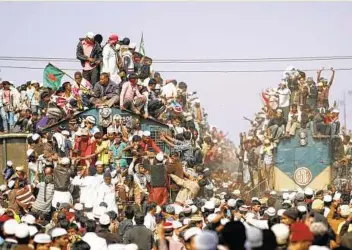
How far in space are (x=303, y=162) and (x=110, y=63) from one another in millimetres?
6816

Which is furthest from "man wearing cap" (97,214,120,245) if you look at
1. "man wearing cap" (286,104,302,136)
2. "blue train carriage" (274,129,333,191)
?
"blue train carriage" (274,129,333,191)

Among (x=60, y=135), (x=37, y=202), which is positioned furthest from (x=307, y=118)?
(x=37, y=202)

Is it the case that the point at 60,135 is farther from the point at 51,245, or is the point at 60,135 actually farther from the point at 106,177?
the point at 51,245

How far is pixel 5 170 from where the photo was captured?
2106 centimetres

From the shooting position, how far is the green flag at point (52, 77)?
26.2 metres

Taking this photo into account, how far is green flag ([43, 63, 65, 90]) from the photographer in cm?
2623

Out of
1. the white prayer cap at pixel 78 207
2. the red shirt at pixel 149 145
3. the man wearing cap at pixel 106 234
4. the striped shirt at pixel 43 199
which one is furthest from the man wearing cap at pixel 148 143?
the man wearing cap at pixel 106 234

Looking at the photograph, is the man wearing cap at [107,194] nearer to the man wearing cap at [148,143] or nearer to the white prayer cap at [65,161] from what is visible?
the white prayer cap at [65,161]

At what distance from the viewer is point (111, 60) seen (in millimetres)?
22812

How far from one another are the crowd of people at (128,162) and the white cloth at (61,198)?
20 millimetres

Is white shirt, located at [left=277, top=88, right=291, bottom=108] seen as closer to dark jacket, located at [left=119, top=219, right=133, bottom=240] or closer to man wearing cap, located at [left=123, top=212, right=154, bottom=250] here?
dark jacket, located at [left=119, top=219, right=133, bottom=240]

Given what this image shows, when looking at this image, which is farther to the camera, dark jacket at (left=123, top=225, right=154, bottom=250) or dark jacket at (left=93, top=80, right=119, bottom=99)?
dark jacket at (left=93, top=80, right=119, bottom=99)

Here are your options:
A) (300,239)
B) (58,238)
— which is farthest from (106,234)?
(300,239)

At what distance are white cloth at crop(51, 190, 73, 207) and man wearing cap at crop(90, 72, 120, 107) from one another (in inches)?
133
